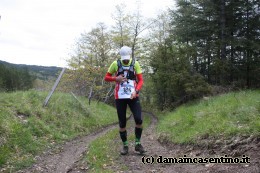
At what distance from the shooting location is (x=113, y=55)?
4078 centimetres

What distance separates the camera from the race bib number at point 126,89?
759 centimetres

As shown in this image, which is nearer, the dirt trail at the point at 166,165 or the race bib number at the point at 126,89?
the dirt trail at the point at 166,165

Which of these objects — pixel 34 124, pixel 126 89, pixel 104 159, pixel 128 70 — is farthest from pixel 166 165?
pixel 34 124

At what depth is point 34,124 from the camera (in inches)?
432

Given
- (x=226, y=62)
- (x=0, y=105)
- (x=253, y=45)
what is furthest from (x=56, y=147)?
(x=253, y=45)

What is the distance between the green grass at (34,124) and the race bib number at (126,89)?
2987 millimetres

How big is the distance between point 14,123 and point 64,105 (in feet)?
20.0

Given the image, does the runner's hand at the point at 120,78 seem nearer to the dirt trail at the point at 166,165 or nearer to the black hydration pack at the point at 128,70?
the black hydration pack at the point at 128,70

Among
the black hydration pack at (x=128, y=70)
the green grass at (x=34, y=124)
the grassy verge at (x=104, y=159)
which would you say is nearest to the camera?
the grassy verge at (x=104, y=159)

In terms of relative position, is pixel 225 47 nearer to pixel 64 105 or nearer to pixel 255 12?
pixel 255 12

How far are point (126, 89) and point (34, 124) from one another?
16.5 ft

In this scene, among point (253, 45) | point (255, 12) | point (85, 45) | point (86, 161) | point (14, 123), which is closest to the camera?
point (86, 161)

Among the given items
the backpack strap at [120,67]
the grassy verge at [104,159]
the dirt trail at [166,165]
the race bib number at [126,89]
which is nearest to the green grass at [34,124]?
the dirt trail at [166,165]

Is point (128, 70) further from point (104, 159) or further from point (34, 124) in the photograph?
point (34, 124)
